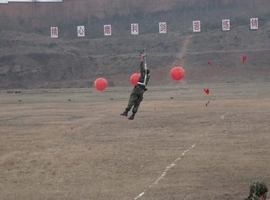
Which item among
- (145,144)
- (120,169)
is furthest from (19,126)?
(120,169)

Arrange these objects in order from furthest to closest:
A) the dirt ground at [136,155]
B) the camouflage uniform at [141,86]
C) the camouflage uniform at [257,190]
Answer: the camouflage uniform at [141,86] < the dirt ground at [136,155] < the camouflage uniform at [257,190]

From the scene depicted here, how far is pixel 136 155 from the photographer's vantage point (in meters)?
17.8

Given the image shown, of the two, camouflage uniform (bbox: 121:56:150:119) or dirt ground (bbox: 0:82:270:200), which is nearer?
dirt ground (bbox: 0:82:270:200)

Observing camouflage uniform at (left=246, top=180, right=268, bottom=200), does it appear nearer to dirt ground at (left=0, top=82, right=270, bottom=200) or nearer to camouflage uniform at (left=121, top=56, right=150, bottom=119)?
dirt ground at (left=0, top=82, right=270, bottom=200)

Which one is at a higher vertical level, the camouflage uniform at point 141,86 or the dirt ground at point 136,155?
the camouflage uniform at point 141,86

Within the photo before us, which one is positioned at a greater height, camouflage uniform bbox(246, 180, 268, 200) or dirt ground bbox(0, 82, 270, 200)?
camouflage uniform bbox(246, 180, 268, 200)

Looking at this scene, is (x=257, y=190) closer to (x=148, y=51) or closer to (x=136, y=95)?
(x=136, y=95)

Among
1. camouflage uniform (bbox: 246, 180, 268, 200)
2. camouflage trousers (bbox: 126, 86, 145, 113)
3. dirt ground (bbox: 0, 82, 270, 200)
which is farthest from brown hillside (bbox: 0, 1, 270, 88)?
camouflage uniform (bbox: 246, 180, 268, 200)

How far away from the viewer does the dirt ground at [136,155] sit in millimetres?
13422

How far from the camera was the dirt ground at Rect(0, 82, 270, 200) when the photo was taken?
13.4m

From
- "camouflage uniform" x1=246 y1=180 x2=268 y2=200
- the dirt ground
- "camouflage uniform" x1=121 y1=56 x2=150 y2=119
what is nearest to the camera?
"camouflage uniform" x1=246 y1=180 x2=268 y2=200

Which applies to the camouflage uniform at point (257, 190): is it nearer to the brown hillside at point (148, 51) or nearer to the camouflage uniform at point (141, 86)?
the camouflage uniform at point (141, 86)

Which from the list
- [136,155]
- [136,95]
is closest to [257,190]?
[136,95]

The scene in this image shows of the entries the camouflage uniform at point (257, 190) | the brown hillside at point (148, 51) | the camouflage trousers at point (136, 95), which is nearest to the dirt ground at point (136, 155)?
the camouflage trousers at point (136, 95)
